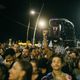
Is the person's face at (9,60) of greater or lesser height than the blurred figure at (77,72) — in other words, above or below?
above

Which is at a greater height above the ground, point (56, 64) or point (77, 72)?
point (56, 64)

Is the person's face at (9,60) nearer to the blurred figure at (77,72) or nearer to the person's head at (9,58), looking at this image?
the person's head at (9,58)

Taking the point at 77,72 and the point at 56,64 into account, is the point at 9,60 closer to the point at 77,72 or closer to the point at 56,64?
the point at 56,64

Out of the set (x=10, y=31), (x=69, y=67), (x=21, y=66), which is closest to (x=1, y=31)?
(x=10, y=31)

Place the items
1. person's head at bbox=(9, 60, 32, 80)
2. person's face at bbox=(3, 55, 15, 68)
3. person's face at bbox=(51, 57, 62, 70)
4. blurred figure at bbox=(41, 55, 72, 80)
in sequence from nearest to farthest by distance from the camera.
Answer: person's head at bbox=(9, 60, 32, 80)
blurred figure at bbox=(41, 55, 72, 80)
person's face at bbox=(51, 57, 62, 70)
person's face at bbox=(3, 55, 15, 68)

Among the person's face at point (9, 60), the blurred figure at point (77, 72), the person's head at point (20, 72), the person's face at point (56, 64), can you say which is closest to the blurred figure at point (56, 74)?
the person's face at point (56, 64)

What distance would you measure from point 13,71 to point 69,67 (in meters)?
5.00

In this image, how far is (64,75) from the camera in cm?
865

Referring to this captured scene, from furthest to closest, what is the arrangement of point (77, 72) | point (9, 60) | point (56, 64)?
point (77, 72) → point (9, 60) → point (56, 64)

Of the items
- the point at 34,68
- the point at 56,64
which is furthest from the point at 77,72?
the point at 34,68

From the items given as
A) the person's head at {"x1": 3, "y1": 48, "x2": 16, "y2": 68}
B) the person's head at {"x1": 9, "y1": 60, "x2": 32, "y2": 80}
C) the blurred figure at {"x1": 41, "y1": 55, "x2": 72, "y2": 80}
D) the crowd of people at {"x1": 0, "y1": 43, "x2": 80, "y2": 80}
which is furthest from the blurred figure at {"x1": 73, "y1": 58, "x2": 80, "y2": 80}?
the person's head at {"x1": 9, "y1": 60, "x2": 32, "y2": 80}

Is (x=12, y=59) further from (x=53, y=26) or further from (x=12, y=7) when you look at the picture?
(x=12, y=7)

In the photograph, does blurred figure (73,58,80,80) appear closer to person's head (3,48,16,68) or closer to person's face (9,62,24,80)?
person's head (3,48,16,68)

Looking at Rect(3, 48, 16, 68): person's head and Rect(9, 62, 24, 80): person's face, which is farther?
Rect(3, 48, 16, 68): person's head
